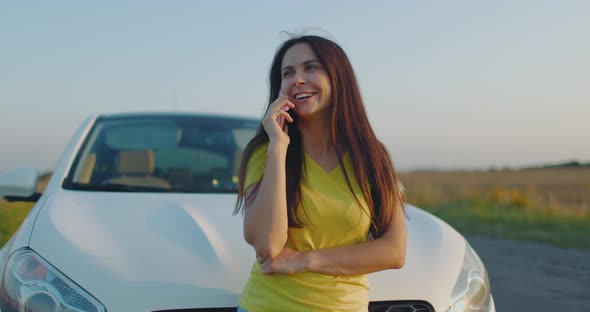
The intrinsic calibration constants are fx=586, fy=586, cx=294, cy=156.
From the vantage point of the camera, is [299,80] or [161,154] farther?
[161,154]

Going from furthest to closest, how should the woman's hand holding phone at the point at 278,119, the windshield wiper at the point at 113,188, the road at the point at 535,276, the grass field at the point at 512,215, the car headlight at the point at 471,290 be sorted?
the grass field at the point at 512,215
the road at the point at 535,276
the windshield wiper at the point at 113,188
the car headlight at the point at 471,290
the woman's hand holding phone at the point at 278,119

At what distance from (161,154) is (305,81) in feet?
6.57

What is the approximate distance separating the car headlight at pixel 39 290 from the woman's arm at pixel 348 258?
644 mm

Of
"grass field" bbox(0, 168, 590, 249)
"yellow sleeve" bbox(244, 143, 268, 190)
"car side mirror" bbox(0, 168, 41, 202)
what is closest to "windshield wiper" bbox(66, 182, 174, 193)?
"car side mirror" bbox(0, 168, 41, 202)

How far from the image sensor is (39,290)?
1.95m

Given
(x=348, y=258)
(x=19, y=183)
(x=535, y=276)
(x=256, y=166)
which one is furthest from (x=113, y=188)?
(x=535, y=276)

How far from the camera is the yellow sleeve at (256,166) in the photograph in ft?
5.89

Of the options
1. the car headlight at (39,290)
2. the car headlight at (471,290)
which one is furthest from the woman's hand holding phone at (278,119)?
the car headlight at (471,290)

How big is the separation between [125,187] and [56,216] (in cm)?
70

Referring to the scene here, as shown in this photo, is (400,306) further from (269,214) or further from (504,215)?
(504,215)

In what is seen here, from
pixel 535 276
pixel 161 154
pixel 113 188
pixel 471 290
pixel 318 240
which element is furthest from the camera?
pixel 535 276

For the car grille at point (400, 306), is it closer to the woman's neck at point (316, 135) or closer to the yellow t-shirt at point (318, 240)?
the yellow t-shirt at point (318, 240)

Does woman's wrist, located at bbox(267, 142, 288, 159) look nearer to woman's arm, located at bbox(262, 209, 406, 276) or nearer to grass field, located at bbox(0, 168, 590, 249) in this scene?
woman's arm, located at bbox(262, 209, 406, 276)

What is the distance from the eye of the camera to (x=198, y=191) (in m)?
3.15
